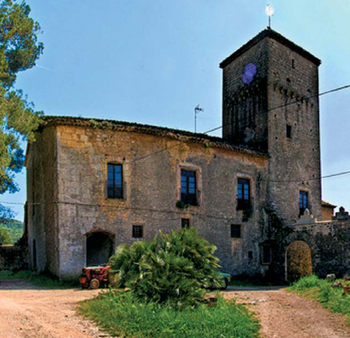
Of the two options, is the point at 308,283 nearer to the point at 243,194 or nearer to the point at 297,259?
the point at 243,194

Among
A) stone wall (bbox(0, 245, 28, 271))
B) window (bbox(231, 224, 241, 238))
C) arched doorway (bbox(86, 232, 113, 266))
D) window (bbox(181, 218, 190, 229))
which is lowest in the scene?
stone wall (bbox(0, 245, 28, 271))

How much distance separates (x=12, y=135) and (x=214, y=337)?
11652mm

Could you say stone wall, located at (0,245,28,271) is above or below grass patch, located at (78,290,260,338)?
below

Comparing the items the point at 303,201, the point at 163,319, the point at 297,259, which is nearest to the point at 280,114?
the point at 303,201

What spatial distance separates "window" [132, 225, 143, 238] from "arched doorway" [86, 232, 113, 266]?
116 centimetres

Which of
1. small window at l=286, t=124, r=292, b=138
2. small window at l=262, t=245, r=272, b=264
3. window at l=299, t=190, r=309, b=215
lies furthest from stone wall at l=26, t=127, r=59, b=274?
window at l=299, t=190, r=309, b=215

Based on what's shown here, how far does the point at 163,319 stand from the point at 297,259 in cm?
1634

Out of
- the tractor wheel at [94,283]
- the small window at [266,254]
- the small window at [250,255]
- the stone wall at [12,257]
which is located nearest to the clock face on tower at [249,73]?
the small window at [266,254]

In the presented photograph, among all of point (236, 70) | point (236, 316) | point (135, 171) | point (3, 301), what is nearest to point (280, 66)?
point (236, 70)

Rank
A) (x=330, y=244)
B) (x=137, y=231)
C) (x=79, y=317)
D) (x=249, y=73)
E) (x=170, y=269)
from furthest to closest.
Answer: (x=249, y=73)
(x=330, y=244)
(x=137, y=231)
(x=170, y=269)
(x=79, y=317)

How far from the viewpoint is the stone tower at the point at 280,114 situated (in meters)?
24.0

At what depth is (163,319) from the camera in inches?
352

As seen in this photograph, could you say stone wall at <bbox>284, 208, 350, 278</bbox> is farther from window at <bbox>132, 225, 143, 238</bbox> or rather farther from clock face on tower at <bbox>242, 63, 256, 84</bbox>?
clock face on tower at <bbox>242, 63, 256, 84</bbox>

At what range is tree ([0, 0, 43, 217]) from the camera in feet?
49.6
